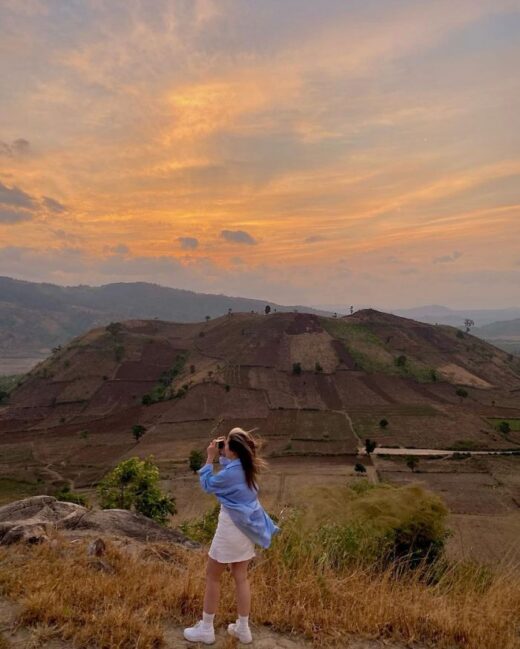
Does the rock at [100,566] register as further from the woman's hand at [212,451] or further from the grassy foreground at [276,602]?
the woman's hand at [212,451]

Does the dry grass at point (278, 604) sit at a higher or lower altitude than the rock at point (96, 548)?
higher

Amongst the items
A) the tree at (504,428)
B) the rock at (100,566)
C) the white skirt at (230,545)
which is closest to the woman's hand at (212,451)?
the white skirt at (230,545)

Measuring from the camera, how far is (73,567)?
812 cm

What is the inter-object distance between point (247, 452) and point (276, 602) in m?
2.59

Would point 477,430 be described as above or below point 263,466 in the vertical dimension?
below

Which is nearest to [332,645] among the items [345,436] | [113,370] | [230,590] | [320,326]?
[230,590]

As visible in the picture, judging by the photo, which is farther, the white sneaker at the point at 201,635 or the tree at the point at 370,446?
the tree at the point at 370,446

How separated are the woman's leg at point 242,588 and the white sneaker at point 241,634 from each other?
205mm

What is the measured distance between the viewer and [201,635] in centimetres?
612

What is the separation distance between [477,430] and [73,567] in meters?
106

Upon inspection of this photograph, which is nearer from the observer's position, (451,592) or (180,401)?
(451,592)

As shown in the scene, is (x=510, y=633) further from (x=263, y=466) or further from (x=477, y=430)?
(x=477, y=430)

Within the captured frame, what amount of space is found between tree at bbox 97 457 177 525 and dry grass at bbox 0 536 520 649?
37.7 meters

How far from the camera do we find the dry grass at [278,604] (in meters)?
6.22
